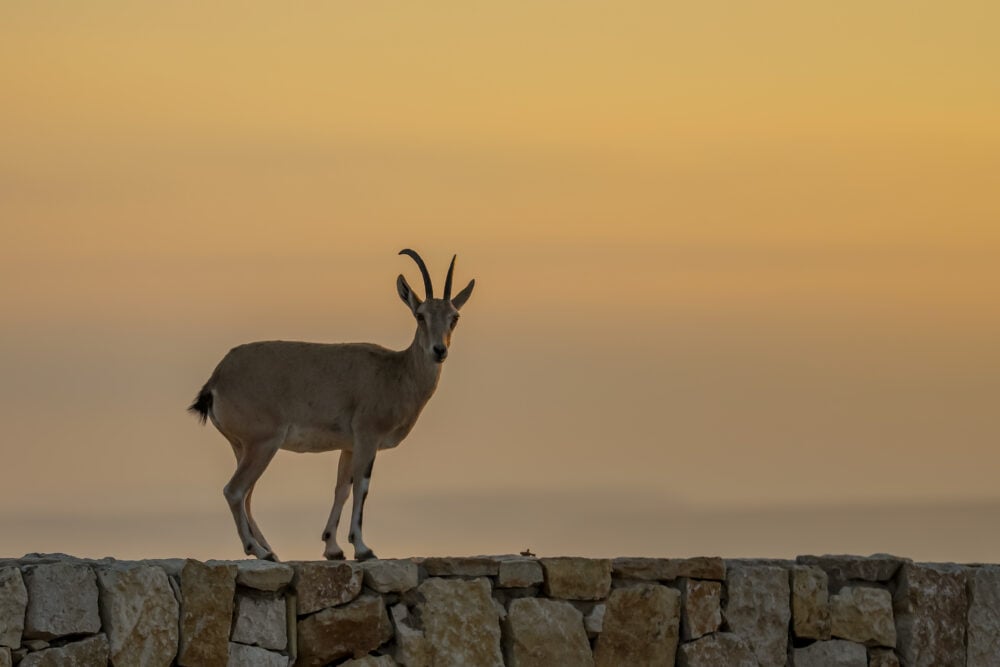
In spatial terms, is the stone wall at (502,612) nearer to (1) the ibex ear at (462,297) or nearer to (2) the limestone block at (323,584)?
(2) the limestone block at (323,584)

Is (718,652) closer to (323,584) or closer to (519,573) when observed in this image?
(519,573)

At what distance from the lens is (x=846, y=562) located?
1455cm

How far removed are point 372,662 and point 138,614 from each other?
1662 mm

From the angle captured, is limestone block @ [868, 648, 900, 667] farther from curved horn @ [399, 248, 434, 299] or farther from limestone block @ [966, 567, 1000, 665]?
curved horn @ [399, 248, 434, 299]

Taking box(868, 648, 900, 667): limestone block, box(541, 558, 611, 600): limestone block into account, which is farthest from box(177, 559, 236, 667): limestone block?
box(868, 648, 900, 667): limestone block

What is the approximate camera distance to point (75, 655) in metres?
12.0

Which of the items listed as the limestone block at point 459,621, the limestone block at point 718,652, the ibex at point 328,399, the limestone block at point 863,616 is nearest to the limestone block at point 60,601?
the limestone block at point 459,621

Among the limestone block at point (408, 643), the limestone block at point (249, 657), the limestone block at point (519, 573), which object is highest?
the limestone block at point (519, 573)

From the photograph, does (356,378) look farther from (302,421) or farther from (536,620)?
(536,620)

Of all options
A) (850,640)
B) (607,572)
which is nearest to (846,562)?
(850,640)

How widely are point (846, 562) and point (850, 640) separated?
1.93 feet

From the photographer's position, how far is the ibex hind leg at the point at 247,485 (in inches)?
608

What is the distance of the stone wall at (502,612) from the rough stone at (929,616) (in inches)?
0.4

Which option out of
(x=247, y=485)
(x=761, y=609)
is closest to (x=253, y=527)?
(x=247, y=485)
